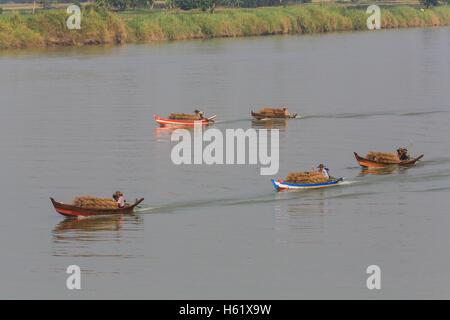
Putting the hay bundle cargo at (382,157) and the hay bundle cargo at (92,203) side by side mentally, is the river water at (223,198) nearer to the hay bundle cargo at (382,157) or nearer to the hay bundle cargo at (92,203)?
the hay bundle cargo at (92,203)

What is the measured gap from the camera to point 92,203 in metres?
52.3

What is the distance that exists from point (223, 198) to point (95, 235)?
1127 centimetres

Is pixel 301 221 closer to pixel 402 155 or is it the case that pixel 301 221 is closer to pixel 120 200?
pixel 120 200

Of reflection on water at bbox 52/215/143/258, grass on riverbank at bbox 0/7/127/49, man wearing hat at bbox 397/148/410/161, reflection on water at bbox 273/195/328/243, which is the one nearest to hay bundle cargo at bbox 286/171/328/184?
reflection on water at bbox 273/195/328/243

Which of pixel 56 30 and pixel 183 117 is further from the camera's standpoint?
pixel 56 30

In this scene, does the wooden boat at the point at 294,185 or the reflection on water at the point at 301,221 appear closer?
the reflection on water at the point at 301,221

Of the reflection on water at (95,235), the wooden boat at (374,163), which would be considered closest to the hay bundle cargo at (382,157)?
the wooden boat at (374,163)

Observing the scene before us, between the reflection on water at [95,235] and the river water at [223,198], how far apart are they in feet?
0.38

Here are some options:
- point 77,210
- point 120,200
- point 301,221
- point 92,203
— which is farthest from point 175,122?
point 301,221

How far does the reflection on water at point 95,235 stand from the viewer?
4609cm

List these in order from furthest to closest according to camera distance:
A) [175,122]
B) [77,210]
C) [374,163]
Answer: [175,122] → [374,163] → [77,210]

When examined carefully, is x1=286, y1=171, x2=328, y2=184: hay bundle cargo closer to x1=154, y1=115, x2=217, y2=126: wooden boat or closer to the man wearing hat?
the man wearing hat

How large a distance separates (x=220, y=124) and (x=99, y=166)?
24115 millimetres

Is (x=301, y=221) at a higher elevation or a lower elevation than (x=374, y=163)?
lower
